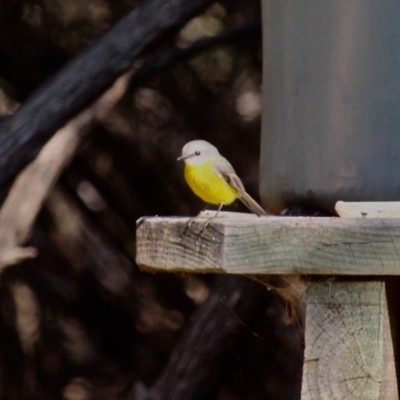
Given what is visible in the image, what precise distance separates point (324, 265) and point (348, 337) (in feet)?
0.91

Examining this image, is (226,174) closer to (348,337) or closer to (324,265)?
(348,337)

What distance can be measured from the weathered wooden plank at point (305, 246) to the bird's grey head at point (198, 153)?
4.25ft

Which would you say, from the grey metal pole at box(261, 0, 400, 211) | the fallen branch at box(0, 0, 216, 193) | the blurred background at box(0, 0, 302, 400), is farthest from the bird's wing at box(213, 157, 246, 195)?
the blurred background at box(0, 0, 302, 400)

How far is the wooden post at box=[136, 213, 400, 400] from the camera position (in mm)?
2713

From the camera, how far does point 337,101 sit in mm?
3090

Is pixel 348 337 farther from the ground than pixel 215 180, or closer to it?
closer to it

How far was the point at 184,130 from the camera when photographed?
6.20 meters

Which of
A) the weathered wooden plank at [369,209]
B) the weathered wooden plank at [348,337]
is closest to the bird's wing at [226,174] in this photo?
the weathered wooden plank at [369,209]

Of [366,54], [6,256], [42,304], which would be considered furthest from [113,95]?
[366,54]

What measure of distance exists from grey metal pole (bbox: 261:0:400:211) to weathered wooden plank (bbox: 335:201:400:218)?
5cm

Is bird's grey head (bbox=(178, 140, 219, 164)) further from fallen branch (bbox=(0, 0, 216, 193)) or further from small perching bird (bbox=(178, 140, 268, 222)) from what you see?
fallen branch (bbox=(0, 0, 216, 193))

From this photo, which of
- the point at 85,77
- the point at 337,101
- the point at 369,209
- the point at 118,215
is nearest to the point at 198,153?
the point at 337,101

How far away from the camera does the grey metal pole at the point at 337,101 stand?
304 centimetres

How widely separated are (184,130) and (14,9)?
1068 mm
